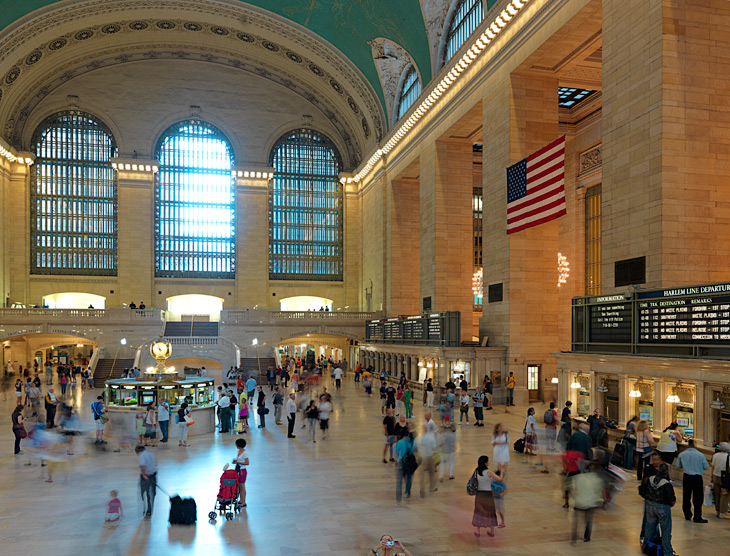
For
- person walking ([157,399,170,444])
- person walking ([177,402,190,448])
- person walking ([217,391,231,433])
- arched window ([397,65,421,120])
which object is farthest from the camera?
arched window ([397,65,421,120])

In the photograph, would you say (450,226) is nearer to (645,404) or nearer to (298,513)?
(645,404)

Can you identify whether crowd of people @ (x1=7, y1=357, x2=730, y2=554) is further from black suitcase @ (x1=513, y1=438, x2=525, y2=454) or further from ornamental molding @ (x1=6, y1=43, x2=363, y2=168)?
ornamental molding @ (x1=6, y1=43, x2=363, y2=168)

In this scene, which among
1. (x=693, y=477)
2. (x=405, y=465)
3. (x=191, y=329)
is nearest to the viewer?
(x=693, y=477)

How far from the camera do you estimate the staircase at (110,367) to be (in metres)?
29.5

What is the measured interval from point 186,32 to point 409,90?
51.7 feet

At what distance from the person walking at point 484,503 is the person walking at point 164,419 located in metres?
8.67

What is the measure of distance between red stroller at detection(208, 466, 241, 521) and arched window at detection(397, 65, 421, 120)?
25.9 metres

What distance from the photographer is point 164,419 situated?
14273 millimetres

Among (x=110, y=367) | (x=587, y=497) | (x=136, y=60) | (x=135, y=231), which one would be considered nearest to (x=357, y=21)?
(x=136, y=60)

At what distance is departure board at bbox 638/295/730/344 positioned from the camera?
424 inches

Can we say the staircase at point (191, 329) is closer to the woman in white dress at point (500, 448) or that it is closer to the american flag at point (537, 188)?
the american flag at point (537, 188)

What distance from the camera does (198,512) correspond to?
8.92 meters

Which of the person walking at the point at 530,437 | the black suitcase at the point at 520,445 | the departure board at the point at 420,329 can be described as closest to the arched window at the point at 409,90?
the departure board at the point at 420,329

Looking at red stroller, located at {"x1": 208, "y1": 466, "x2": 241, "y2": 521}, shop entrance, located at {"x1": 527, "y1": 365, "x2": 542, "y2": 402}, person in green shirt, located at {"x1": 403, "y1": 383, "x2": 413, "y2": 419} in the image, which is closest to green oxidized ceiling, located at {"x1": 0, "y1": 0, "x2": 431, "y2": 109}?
shop entrance, located at {"x1": 527, "y1": 365, "x2": 542, "y2": 402}
